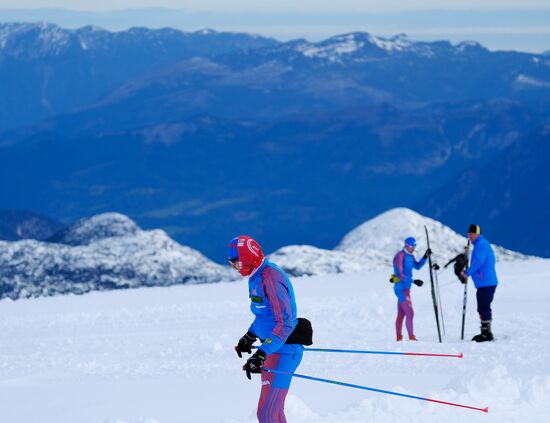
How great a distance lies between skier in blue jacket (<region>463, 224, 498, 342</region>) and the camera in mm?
13047

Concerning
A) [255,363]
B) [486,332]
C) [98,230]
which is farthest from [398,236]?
[255,363]

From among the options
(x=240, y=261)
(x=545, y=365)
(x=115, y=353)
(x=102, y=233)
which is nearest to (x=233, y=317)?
(x=115, y=353)

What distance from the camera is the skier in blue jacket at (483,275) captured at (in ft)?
42.8

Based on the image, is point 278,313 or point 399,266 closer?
point 278,313

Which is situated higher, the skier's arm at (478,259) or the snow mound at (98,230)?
the skier's arm at (478,259)

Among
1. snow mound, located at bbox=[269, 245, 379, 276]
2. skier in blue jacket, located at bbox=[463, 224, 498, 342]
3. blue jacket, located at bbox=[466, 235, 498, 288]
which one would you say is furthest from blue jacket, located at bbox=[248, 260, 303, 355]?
snow mound, located at bbox=[269, 245, 379, 276]

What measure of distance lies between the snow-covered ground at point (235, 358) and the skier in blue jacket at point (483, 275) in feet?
1.01

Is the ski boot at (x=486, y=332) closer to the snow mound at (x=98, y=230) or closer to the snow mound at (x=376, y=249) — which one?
the snow mound at (x=376, y=249)

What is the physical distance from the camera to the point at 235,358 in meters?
13.5

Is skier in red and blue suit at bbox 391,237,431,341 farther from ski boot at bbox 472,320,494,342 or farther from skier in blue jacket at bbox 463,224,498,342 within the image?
ski boot at bbox 472,320,494,342

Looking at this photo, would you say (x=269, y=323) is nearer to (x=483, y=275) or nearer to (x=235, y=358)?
(x=235, y=358)

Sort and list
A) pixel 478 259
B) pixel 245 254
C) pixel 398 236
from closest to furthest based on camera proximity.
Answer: pixel 245 254, pixel 478 259, pixel 398 236

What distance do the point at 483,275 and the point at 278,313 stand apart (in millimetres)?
7037

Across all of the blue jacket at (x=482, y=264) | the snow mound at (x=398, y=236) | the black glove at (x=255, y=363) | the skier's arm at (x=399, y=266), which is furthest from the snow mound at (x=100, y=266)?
the black glove at (x=255, y=363)
